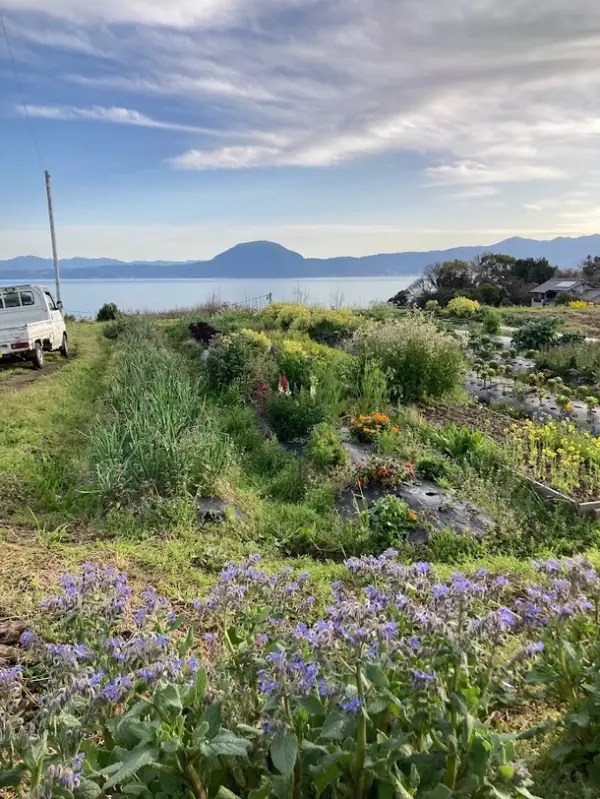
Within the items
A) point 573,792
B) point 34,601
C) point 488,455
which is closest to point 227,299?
point 488,455

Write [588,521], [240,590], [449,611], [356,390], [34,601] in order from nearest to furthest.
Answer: [449,611], [240,590], [34,601], [588,521], [356,390]

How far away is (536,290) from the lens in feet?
120

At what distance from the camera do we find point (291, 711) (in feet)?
5.62

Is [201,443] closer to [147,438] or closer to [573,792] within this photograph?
[147,438]

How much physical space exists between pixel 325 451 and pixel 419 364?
10.7 ft

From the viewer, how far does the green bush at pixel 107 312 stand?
24062mm

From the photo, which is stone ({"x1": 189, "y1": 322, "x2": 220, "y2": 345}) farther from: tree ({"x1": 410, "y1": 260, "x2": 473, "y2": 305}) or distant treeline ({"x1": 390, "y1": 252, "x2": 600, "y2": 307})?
tree ({"x1": 410, "y1": 260, "x2": 473, "y2": 305})

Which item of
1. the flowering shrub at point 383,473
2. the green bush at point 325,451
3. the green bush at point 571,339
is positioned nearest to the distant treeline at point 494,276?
the green bush at point 571,339

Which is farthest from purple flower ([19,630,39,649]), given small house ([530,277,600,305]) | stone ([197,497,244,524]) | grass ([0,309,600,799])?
small house ([530,277,600,305])

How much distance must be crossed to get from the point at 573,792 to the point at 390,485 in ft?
11.3

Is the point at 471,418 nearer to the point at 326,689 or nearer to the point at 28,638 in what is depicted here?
the point at 326,689

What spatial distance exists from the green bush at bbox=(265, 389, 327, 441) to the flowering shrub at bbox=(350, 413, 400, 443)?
0.49 meters

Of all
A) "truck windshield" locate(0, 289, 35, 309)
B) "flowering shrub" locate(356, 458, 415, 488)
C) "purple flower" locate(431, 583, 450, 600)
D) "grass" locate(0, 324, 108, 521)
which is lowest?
"grass" locate(0, 324, 108, 521)

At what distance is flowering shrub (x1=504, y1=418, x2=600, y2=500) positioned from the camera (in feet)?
17.5
